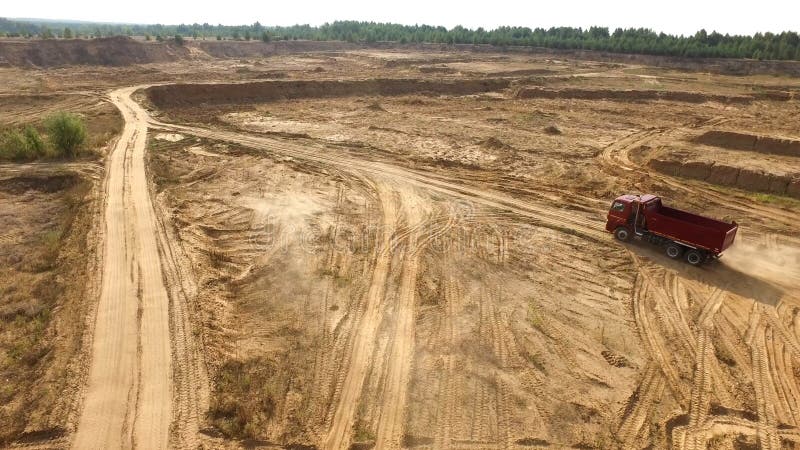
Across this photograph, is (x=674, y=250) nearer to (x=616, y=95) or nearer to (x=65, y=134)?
(x=65, y=134)

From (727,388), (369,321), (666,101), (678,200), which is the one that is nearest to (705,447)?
(727,388)

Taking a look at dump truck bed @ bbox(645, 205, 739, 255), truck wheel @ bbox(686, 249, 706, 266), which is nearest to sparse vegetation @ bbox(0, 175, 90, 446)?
dump truck bed @ bbox(645, 205, 739, 255)

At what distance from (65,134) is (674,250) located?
2716 cm

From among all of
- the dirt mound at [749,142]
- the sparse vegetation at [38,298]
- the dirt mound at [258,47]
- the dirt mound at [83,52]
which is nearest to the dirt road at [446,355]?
the sparse vegetation at [38,298]

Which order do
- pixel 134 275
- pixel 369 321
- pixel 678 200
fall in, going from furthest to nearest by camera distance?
pixel 678 200, pixel 134 275, pixel 369 321

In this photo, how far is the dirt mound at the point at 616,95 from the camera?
39594mm

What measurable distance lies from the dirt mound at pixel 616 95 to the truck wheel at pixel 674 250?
2886 centimetres

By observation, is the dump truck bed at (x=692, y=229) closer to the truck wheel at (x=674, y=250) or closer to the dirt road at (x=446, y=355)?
the truck wheel at (x=674, y=250)

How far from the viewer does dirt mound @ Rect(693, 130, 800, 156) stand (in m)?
23.9

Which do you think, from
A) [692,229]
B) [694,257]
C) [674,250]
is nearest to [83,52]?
[674,250]

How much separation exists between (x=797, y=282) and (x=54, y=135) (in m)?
30.9

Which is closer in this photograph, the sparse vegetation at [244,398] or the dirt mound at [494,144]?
the sparse vegetation at [244,398]

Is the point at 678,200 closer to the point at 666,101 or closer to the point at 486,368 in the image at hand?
the point at 486,368

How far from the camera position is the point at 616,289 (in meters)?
13.4
